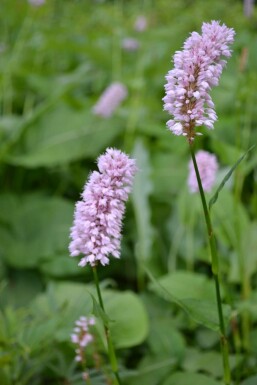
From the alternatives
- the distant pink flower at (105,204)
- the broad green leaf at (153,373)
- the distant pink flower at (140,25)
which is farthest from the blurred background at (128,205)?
the distant pink flower at (105,204)

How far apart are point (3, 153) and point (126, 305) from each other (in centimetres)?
112

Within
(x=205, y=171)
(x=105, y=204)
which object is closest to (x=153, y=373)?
(x=205, y=171)

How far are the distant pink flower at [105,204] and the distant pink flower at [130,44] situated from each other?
9.85 feet

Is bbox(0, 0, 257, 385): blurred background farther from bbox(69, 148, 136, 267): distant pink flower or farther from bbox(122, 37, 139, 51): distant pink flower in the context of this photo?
bbox(69, 148, 136, 267): distant pink flower

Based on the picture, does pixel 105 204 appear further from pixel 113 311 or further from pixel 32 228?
pixel 32 228

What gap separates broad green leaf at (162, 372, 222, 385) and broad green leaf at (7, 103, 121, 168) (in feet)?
4.36

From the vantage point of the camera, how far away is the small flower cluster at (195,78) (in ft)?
2.76

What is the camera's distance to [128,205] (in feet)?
8.73

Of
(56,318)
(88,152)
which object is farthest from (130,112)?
(56,318)

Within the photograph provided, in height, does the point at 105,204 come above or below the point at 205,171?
below

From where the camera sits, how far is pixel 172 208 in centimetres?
252

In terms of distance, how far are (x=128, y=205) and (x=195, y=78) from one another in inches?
72.2

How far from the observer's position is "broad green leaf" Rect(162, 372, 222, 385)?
57.8 inches

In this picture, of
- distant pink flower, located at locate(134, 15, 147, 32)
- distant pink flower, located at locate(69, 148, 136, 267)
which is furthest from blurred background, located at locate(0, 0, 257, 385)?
distant pink flower, located at locate(69, 148, 136, 267)
